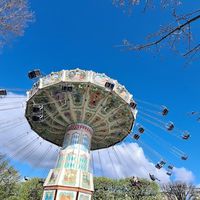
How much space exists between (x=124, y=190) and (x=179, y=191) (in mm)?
10700

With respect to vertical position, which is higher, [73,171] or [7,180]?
[7,180]

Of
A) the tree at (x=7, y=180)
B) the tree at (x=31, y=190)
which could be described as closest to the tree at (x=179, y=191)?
the tree at (x=31, y=190)

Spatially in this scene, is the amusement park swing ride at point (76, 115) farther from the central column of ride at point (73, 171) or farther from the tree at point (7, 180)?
the tree at point (7, 180)

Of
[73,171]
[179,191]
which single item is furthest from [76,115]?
[179,191]

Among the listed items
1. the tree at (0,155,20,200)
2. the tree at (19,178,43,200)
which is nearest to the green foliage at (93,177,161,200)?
the tree at (19,178,43,200)

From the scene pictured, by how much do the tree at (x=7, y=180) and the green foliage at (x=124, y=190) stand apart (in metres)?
11.3

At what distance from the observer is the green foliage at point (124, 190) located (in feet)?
102

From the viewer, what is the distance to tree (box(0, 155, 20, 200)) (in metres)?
33.5

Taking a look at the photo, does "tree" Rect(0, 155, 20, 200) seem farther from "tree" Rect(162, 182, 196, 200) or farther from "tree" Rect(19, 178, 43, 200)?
"tree" Rect(162, 182, 196, 200)

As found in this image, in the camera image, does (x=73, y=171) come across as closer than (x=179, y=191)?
Yes

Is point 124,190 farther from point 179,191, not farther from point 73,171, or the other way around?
point 73,171

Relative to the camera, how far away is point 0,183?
3494cm

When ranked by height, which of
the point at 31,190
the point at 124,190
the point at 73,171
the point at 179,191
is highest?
the point at 179,191

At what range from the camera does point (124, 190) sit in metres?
31.7
